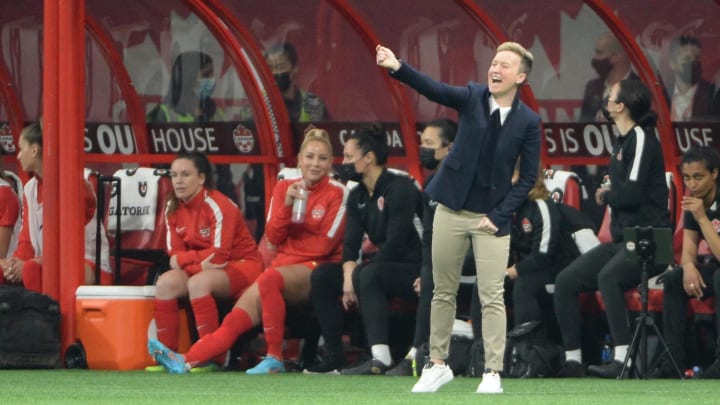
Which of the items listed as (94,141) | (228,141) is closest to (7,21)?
(94,141)

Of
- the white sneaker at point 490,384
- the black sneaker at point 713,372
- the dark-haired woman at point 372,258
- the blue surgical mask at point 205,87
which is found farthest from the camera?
the blue surgical mask at point 205,87

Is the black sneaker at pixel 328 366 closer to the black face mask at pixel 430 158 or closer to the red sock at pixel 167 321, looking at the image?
the red sock at pixel 167 321

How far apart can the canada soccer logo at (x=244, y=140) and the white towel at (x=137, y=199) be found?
70 cm

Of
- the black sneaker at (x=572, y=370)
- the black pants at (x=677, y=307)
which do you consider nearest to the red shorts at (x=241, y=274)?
the black sneaker at (x=572, y=370)

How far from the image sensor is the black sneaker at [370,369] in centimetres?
1015

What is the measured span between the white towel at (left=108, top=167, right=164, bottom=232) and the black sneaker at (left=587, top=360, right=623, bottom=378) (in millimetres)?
3698

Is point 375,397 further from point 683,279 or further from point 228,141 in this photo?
point 228,141

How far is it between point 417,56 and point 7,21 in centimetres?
328

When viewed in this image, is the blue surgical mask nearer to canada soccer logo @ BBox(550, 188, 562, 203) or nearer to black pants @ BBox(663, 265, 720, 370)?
canada soccer logo @ BBox(550, 188, 562, 203)

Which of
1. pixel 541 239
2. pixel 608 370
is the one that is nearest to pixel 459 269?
pixel 608 370

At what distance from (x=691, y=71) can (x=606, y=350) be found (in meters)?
2.03

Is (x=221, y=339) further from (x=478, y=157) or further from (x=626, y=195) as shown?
(x=478, y=157)

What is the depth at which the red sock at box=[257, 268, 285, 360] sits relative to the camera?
10.5m

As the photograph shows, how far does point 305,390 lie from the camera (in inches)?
334
